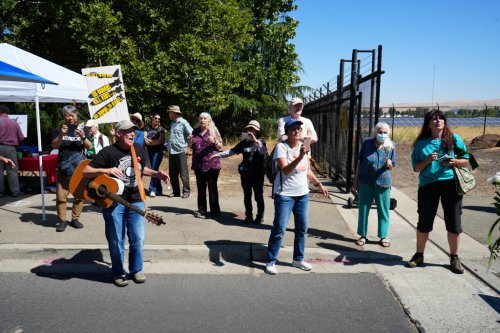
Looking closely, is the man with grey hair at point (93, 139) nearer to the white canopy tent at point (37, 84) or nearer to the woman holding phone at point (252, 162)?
the white canopy tent at point (37, 84)

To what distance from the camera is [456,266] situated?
493 centimetres

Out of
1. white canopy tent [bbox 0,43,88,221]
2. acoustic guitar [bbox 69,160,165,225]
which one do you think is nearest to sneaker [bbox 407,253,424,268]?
acoustic guitar [bbox 69,160,165,225]

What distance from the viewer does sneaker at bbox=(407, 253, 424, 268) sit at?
16.7ft

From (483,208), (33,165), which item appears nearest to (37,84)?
(33,165)

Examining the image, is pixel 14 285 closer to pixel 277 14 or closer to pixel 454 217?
pixel 454 217

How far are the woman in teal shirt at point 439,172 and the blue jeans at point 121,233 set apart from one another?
10.5 feet

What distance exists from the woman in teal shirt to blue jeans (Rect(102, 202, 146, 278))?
3.21 metres

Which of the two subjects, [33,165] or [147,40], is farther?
[147,40]

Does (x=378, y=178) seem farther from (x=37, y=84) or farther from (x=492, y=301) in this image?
(x=37, y=84)

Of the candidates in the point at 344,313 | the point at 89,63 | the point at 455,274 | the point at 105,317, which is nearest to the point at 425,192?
the point at 455,274

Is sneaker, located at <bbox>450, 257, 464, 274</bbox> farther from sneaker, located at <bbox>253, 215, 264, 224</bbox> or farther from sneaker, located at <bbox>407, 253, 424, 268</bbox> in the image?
sneaker, located at <bbox>253, 215, 264, 224</bbox>

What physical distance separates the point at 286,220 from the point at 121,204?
1.82 m

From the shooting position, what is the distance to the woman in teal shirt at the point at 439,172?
4.86 metres

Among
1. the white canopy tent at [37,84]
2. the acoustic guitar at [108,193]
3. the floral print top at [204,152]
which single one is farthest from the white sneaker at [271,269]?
the white canopy tent at [37,84]
